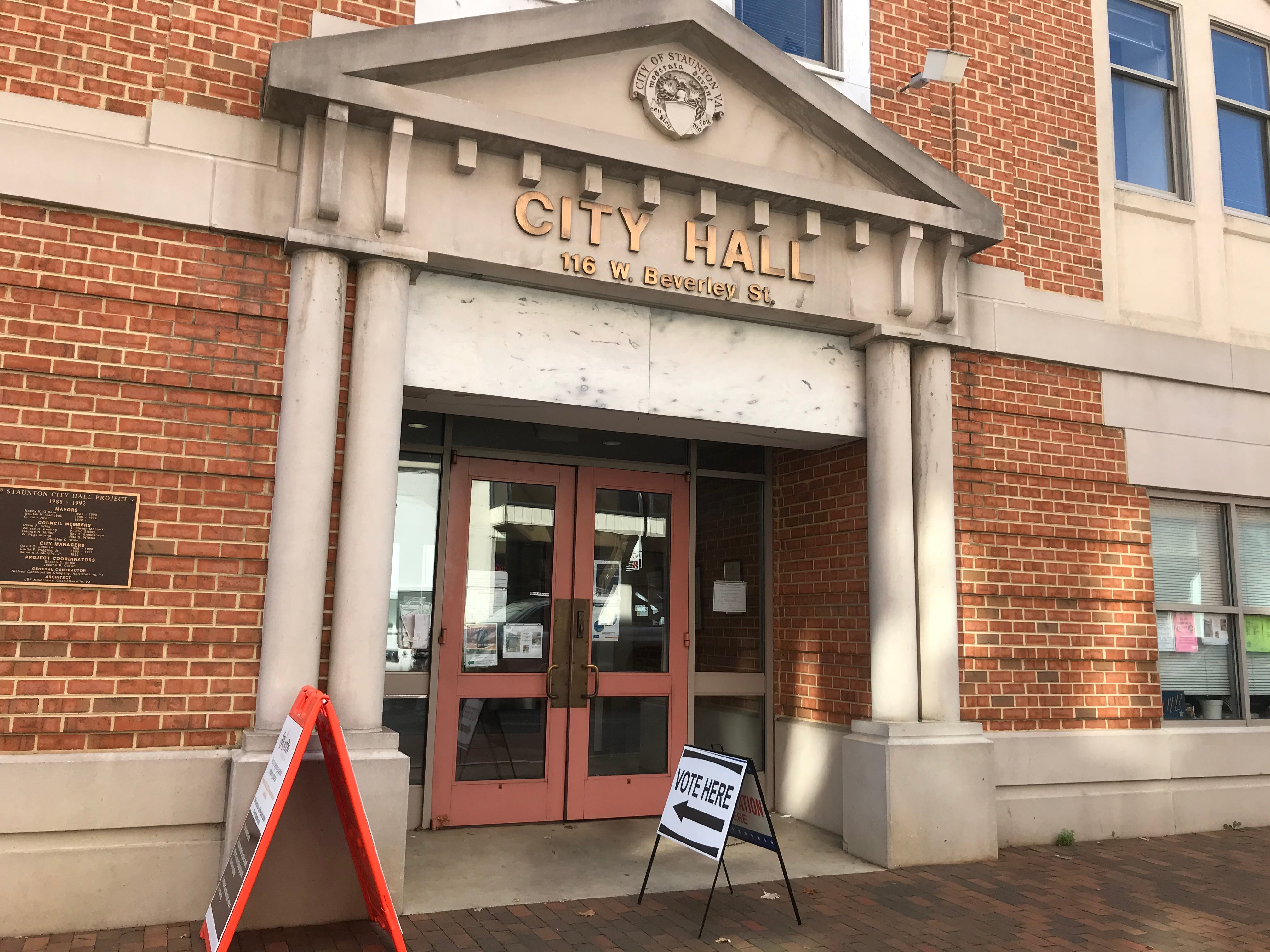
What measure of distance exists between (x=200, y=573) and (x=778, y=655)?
4525mm

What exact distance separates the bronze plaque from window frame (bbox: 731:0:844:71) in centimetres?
542

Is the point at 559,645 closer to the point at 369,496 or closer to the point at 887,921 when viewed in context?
the point at 369,496

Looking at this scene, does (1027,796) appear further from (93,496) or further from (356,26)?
(356,26)

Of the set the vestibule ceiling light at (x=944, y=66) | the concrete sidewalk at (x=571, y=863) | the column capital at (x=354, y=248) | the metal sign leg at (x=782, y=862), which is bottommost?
the concrete sidewalk at (x=571, y=863)

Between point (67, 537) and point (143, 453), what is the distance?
546mm

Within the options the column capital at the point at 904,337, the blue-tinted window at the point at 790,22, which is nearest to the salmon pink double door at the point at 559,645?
A: the column capital at the point at 904,337

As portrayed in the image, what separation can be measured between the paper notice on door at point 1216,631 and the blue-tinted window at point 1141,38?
4773 millimetres

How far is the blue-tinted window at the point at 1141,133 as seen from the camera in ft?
28.0

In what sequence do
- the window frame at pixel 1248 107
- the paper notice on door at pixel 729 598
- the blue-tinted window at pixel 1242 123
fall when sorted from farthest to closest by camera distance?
1. the blue-tinted window at pixel 1242 123
2. the window frame at pixel 1248 107
3. the paper notice on door at pixel 729 598

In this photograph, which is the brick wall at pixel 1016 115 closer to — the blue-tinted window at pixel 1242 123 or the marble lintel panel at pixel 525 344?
the blue-tinted window at pixel 1242 123

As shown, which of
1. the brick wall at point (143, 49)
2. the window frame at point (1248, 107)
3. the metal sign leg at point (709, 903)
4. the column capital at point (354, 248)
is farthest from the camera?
the window frame at point (1248, 107)

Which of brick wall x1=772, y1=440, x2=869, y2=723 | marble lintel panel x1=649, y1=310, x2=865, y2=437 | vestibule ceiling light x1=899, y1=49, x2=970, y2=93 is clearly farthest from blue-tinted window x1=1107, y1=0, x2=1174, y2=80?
brick wall x1=772, y1=440, x2=869, y2=723

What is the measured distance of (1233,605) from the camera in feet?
26.9

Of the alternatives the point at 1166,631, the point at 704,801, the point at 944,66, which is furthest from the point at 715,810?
the point at 944,66
